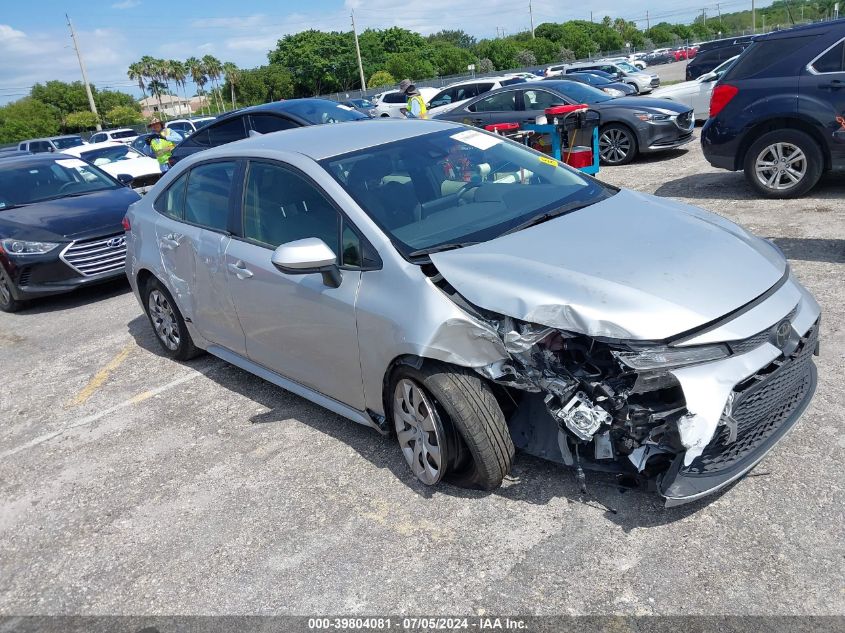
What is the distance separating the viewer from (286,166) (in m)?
4.08

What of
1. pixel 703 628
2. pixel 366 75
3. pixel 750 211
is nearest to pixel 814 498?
pixel 703 628

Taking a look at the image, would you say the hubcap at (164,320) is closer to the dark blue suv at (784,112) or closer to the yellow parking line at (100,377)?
the yellow parking line at (100,377)

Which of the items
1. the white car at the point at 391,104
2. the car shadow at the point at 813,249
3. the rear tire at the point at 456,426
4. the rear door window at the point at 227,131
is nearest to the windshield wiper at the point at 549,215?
the rear tire at the point at 456,426

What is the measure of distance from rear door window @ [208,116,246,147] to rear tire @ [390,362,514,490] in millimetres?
8290

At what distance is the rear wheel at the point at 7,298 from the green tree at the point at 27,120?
1988 inches

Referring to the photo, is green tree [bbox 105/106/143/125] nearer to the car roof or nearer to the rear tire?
the car roof

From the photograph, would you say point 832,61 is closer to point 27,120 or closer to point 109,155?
point 109,155

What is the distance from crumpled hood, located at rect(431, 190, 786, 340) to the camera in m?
2.79

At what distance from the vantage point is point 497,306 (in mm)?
3035

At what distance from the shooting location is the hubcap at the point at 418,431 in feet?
10.8

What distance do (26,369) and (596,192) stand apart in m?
5.07

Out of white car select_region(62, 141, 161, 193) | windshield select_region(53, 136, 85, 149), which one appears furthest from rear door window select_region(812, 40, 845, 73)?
windshield select_region(53, 136, 85, 149)

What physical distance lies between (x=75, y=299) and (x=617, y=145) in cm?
845

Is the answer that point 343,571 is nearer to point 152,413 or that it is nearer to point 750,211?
point 152,413
